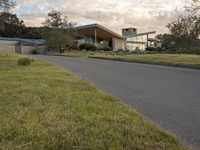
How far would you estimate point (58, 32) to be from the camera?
186 feet

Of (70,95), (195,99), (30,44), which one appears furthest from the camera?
Answer: (30,44)

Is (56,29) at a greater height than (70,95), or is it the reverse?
(56,29)

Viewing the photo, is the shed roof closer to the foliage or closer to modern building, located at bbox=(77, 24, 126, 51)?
modern building, located at bbox=(77, 24, 126, 51)

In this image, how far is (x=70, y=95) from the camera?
8125 millimetres

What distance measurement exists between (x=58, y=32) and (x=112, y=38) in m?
27.9

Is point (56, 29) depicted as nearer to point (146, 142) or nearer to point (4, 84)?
point (4, 84)

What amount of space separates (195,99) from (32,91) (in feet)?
14.8

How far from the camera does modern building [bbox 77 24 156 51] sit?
74.2m

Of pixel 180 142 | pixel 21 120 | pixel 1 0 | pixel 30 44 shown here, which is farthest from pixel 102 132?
pixel 30 44

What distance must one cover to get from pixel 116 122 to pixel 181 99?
12.3 ft

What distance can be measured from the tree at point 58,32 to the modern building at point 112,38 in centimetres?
1268

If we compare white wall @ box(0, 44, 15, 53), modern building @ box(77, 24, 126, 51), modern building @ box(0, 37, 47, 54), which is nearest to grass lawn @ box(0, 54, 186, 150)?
modern building @ box(0, 37, 47, 54)

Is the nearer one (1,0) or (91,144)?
(91,144)

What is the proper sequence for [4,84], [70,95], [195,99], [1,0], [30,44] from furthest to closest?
1. [30,44]
2. [1,0]
3. [4,84]
4. [195,99]
5. [70,95]
